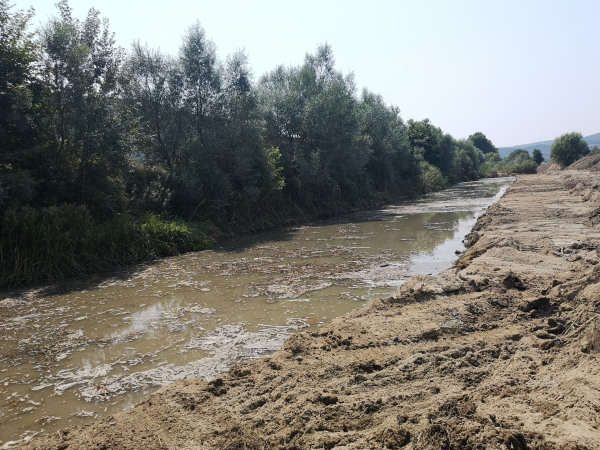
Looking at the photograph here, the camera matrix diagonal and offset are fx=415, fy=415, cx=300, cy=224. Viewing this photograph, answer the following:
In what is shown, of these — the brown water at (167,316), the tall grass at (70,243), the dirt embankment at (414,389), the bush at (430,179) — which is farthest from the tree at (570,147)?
the dirt embankment at (414,389)

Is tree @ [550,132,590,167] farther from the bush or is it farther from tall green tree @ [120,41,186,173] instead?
tall green tree @ [120,41,186,173]

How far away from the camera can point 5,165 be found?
37.5 feet

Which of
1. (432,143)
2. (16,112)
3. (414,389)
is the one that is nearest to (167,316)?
(414,389)

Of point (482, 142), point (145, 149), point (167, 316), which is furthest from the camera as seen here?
point (482, 142)

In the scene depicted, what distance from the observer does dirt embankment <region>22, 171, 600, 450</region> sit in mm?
2660

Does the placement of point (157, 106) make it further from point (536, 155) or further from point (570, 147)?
point (536, 155)

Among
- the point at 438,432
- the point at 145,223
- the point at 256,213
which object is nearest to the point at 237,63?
the point at 256,213

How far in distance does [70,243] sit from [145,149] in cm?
768

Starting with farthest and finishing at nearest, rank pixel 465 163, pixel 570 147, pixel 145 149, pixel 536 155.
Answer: pixel 536 155, pixel 570 147, pixel 465 163, pixel 145 149

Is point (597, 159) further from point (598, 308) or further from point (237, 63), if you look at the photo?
point (598, 308)

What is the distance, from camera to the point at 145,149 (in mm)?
17828

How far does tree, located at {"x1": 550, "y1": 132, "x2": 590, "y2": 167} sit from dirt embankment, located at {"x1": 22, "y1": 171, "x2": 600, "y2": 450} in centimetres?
7143

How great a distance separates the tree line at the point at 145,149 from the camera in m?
11.3

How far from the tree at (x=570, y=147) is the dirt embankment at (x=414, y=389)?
71431 millimetres
